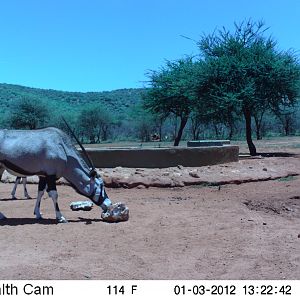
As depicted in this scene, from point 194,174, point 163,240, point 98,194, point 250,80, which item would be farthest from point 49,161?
point 250,80

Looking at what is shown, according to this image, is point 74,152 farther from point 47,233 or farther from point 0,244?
point 0,244

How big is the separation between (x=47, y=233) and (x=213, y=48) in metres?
21.4

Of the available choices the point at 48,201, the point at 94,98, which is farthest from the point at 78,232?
the point at 94,98

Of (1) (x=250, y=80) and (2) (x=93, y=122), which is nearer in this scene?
(1) (x=250, y=80)

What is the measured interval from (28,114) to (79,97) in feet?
114

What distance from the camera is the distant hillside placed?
7961 cm

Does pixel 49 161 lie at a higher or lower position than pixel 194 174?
higher

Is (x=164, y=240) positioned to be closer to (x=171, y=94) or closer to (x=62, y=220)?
(x=62, y=220)

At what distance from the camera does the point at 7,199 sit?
1292 cm

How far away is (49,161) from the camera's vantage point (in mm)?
9828

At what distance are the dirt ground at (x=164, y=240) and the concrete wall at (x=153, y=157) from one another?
3880 mm

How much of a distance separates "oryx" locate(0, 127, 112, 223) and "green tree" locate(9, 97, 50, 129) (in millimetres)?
43748

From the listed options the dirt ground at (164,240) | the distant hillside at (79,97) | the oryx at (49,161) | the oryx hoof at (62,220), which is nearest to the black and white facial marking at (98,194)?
the oryx at (49,161)

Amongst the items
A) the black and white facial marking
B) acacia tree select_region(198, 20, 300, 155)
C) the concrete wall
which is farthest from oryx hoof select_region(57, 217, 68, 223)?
acacia tree select_region(198, 20, 300, 155)
